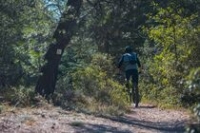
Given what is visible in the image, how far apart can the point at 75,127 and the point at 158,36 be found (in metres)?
6.46

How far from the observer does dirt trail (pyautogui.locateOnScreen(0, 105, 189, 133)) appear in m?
9.77

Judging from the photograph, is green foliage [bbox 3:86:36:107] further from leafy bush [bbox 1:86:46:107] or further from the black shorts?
the black shorts

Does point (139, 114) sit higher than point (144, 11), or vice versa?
point (144, 11)

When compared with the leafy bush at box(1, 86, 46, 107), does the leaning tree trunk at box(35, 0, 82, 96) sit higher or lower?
higher

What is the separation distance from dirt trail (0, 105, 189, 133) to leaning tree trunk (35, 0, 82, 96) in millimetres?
2328

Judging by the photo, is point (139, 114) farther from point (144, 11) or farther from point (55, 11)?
point (144, 11)

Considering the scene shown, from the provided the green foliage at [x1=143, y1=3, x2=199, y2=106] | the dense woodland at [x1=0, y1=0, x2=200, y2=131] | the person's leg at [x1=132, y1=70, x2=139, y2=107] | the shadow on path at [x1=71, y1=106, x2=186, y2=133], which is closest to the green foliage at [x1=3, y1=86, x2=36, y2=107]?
the dense woodland at [x1=0, y1=0, x2=200, y2=131]

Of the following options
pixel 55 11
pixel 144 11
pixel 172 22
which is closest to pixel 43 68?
pixel 55 11

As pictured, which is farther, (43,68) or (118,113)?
(43,68)

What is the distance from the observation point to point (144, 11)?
2691cm

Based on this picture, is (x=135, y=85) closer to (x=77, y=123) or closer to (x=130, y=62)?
(x=130, y=62)

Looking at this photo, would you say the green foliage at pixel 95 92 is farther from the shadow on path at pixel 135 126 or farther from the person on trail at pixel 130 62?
A: the shadow on path at pixel 135 126

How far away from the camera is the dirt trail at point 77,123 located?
32.1 feet

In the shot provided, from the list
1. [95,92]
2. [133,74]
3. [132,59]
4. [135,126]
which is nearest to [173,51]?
[132,59]
